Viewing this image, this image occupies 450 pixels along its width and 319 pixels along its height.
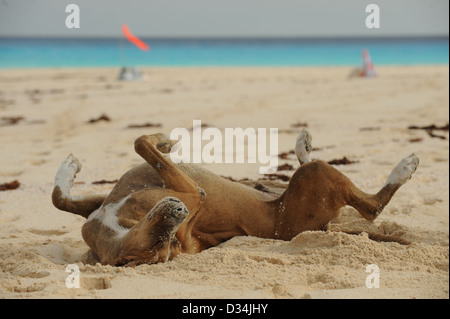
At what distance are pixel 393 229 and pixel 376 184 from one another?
61.0 inches

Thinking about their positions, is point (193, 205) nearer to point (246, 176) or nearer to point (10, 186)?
point (246, 176)

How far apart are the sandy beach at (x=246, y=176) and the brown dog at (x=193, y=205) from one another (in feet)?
0.38

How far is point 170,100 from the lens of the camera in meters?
13.7

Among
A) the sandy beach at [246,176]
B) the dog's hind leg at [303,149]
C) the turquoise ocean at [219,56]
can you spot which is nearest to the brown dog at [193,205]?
the sandy beach at [246,176]

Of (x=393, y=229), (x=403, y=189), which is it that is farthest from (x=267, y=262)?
(x=403, y=189)

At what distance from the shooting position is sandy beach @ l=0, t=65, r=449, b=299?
311 cm

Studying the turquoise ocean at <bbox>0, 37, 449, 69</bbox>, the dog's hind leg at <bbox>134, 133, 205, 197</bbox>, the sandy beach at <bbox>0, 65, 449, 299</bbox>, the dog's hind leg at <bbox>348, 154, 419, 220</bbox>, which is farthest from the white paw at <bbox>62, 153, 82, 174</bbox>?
the turquoise ocean at <bbox>0, 37, 449, 69</bbox>

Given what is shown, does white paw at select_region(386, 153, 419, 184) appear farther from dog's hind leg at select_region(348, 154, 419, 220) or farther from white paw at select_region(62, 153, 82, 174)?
white paw at select_region(62, 153, 82, 174)

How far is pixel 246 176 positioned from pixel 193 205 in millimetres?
2535

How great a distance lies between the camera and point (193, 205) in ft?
11.7

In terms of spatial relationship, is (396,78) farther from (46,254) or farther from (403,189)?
(46,254)

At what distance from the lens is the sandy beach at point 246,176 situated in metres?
3.11

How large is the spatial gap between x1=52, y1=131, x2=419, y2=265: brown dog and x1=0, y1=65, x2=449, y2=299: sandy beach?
0.12 m

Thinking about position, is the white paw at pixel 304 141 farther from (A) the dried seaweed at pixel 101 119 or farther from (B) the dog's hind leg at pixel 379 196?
(A) the dried seaweed at pixel 101 119
